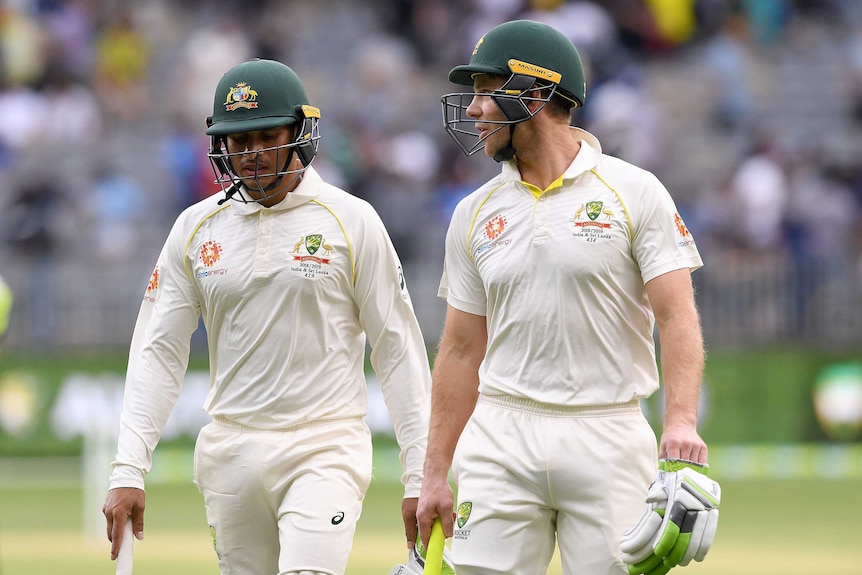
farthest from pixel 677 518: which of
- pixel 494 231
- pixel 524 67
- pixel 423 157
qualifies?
pixel 423 157

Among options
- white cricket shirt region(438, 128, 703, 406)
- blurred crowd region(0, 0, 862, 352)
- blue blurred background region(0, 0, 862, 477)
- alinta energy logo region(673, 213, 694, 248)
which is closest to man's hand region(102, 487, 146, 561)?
white cricket shirt region(438, 128, 703, 406)

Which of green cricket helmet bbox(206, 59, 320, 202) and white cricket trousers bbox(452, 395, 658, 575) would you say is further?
green cricket helmet bbox(206, 59, 320, 202)

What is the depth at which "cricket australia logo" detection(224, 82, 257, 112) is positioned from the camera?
21.4 ft

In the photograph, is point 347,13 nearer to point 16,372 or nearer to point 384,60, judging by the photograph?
point 384,60

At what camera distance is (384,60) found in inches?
834

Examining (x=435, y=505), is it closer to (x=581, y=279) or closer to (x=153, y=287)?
(x=581, y=279)

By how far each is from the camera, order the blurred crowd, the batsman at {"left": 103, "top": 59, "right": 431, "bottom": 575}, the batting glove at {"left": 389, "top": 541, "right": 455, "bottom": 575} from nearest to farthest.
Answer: the batting glove at {"left": 389, "top": 541, "right": 455, "bottom": 575} → the batsman at {"left": 103, "top": 59, "right": 431, "bottom": 575} → the blurred crowd

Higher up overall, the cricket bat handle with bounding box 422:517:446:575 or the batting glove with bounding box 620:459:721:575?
the batting glove with bounding box 620:459:721:575

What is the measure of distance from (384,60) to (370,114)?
113cm

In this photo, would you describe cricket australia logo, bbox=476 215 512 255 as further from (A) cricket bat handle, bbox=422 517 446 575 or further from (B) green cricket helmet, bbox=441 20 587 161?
(A) cricket bat handle, bbox=422 517 446 575

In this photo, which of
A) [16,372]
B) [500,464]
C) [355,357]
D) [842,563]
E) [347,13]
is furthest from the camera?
[347,13]

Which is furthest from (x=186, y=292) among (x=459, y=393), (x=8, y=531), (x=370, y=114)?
(x=370, y=114)

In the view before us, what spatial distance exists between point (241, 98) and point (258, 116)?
0.34 feet

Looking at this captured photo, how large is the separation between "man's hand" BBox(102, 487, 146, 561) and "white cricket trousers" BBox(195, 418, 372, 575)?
297 mm
